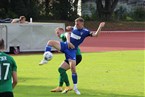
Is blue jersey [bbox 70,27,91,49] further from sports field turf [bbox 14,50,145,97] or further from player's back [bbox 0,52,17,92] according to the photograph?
player's back [bbox 0,52,17,92]

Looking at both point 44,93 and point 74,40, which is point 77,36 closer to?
point 74,40

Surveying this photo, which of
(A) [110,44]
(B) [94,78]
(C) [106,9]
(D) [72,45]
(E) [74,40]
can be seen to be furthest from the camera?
(C) [106,9]

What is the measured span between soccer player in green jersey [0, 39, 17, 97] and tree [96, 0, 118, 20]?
168ft

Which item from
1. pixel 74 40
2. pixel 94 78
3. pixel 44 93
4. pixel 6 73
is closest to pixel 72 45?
pixel 74 40

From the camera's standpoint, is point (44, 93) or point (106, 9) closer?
point (44, 93)

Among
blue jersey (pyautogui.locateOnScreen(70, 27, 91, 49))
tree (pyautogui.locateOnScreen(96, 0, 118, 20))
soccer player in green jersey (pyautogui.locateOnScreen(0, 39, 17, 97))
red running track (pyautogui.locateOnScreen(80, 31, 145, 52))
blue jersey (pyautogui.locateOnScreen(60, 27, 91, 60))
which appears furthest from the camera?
tree (pyautogui.locateOnScreen(96, 0, 118, 20))

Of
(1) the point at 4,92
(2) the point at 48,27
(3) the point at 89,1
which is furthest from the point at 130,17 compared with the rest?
(1) the point at 4,92

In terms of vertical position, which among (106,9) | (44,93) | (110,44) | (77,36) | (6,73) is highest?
(6,73)

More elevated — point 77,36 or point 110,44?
point 77,36

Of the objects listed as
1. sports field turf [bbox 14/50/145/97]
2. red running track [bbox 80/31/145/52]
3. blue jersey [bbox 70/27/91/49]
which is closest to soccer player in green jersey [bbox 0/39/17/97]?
sports field turf [bbox 14/50/145/97]

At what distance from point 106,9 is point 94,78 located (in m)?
43.4

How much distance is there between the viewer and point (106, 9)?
193 feet

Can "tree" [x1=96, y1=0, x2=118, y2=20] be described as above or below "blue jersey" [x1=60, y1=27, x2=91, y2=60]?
below

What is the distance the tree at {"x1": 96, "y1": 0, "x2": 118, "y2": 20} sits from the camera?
2307 inches
